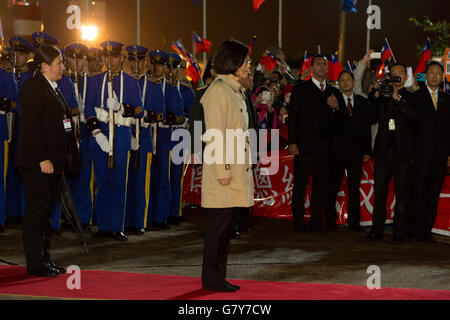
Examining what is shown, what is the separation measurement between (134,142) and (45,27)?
2473 centimetres

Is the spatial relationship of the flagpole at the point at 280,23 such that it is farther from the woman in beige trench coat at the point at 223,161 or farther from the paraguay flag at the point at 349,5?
the woman in beige trench coat at the point at 223,161

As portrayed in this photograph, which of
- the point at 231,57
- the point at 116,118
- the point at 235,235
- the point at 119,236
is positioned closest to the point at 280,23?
the point at 235,235

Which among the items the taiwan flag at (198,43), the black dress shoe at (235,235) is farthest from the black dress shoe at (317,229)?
the taiwan flag at (198,43)

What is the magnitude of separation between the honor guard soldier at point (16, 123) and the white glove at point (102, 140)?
1149 mm

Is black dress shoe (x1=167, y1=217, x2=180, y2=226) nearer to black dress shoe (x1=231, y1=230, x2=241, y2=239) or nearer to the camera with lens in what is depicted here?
black dress shoe (x1=231, y1=230, x2=241, y2=239)

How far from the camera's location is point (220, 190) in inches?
234

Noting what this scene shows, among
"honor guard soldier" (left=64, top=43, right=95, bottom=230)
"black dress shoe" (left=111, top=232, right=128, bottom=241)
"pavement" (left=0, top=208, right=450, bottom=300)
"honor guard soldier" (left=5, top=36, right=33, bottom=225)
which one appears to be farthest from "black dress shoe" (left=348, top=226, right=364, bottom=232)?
"honor guard soldier" (left=5, top=36, right=33, bottom=225)

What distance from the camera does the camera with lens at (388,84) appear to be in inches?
357

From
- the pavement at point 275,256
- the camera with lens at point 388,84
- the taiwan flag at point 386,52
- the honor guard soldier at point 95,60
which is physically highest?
the taiwan flag at point 386,52

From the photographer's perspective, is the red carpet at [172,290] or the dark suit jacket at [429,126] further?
the dark suit jacket at [429,126]

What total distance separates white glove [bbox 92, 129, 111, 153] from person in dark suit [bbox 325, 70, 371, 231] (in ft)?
10.2

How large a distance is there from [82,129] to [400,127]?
3766mm

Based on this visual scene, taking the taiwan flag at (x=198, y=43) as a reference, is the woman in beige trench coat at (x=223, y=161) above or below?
below

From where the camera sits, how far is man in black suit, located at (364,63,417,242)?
912cm
